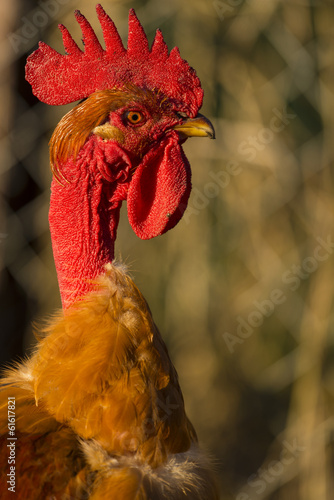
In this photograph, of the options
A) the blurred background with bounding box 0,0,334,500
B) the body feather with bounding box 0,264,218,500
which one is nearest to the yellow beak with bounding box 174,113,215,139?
the body feather with bounding box 0,264,218,500

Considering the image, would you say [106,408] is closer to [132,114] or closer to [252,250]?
[132,114]

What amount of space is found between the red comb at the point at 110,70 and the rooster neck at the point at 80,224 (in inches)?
6.6

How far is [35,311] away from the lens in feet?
7.56

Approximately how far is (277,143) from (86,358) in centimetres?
168

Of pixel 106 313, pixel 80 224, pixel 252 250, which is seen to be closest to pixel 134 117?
pixel 80 224

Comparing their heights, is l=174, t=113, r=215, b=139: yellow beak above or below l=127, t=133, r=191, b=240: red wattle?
above

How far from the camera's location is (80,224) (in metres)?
1.15

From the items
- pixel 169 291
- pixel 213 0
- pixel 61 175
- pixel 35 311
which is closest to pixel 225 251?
pixel 169 291

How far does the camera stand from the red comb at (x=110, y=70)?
3.80 feet

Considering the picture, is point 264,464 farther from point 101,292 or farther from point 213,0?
point 213,0

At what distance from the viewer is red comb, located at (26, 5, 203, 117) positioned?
116 centimetres

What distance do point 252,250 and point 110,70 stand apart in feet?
4.77

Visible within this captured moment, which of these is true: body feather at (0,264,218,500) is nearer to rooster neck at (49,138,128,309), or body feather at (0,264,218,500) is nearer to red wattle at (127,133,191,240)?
rooster neck at (49,138,128,309)

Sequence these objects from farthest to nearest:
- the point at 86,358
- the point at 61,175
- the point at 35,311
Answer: the point at 35,311, the point at 61,175, the point at 86,358
